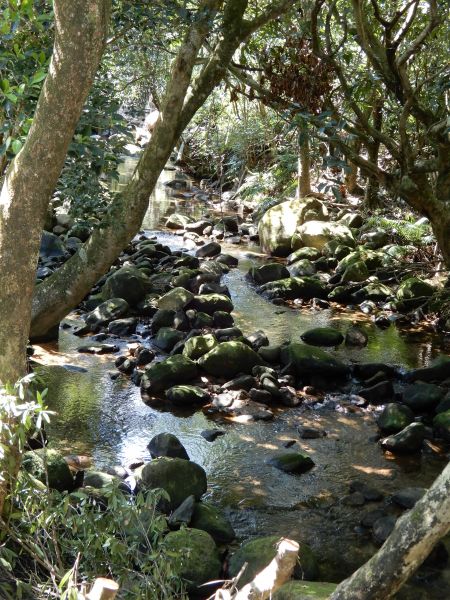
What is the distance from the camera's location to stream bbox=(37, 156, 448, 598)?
5.57 metres

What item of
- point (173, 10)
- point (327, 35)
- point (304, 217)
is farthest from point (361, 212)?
point (173, 10)

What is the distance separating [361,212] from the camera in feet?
50.4

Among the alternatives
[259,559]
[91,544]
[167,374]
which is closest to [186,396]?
[167,374]

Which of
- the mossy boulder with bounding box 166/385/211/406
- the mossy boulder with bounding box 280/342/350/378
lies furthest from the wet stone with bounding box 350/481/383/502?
the mossy boulder with bounding box 280/342/350/378

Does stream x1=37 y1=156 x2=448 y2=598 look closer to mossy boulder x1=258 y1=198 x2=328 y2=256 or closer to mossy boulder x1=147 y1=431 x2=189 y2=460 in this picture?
mossy boulder x1=147 y1=431 x2=189 y2=460

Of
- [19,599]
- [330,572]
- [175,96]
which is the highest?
[175,96]

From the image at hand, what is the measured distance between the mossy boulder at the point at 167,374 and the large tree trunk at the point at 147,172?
1.35m

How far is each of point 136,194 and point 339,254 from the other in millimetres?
6033

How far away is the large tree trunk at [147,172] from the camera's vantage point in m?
7.98

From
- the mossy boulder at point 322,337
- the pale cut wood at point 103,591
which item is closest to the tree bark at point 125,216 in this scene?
the mossy boulder at point 322,337

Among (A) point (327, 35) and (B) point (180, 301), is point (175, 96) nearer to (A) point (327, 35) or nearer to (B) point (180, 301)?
(A) point (327, 35)

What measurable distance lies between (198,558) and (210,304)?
596 cm

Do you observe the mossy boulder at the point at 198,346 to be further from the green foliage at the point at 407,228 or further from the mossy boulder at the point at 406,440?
the green foliage at the point at 407,228

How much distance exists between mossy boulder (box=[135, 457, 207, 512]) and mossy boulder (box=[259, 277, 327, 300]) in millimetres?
6019
